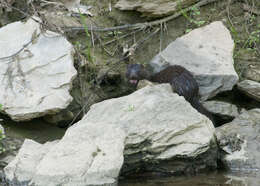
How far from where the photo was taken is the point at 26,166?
4754 millimetres

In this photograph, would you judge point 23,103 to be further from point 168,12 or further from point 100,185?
point 168,12

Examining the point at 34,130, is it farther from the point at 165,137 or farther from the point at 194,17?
the point at 194,17

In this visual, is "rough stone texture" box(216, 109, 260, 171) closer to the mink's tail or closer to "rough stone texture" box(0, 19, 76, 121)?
the mink's tail

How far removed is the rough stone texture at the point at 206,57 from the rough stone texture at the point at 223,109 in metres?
0.28

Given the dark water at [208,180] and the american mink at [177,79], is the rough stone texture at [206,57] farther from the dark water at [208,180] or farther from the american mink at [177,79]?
the dark water at [208,180]

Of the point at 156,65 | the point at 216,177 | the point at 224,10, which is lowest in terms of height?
the point at 216,177

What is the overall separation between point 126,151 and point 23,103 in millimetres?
1594

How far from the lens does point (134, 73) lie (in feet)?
21.9

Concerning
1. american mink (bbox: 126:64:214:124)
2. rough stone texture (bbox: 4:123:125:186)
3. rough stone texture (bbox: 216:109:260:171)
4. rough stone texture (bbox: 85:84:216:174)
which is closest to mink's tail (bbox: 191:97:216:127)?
american mink (bbox: 126:64:214:124)

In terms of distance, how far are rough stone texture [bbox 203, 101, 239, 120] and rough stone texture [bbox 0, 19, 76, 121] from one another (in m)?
1.92

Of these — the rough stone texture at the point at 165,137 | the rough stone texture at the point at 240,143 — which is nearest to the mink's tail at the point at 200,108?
the rough stone texture at the point at 240,143

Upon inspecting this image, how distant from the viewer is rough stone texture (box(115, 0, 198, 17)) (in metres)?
7.36

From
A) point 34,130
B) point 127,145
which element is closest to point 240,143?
point 127,145

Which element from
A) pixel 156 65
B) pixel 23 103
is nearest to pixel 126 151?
pixel 23 103
